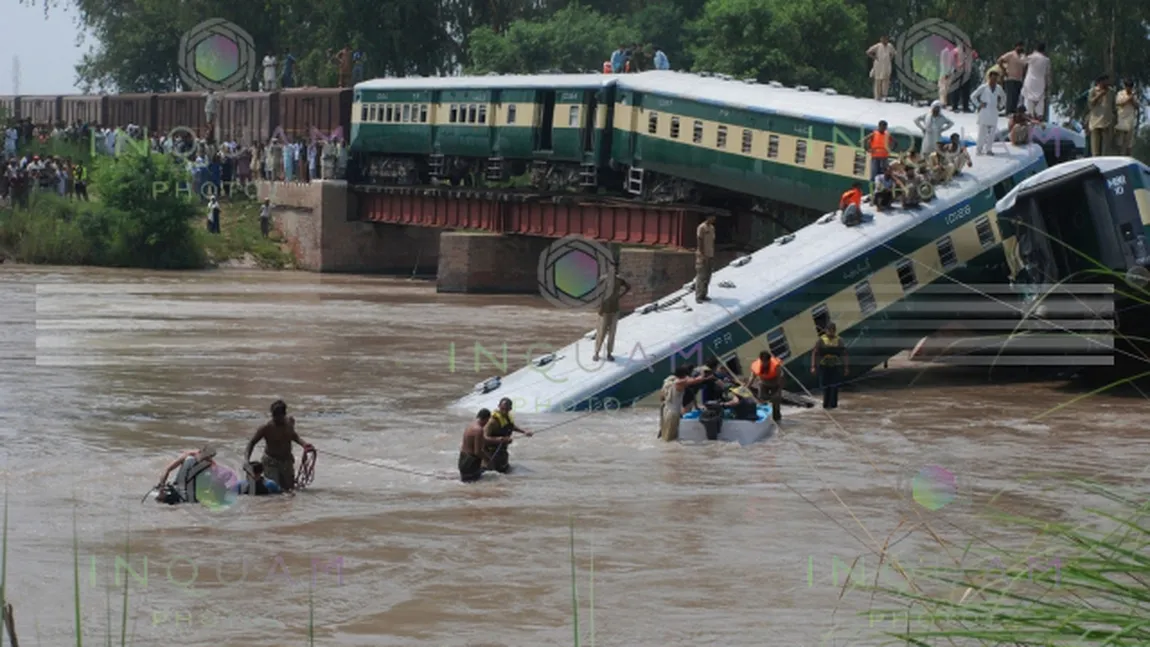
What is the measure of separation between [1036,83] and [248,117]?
4226cm

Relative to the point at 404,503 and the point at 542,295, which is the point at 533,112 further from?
the point at 404,503

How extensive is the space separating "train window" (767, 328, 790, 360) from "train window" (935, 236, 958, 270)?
318 centimetres

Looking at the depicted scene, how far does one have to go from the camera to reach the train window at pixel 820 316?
86.3 feet

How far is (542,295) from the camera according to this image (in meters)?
51.4

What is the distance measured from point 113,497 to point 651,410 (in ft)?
27.8

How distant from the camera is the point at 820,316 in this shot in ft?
86.6

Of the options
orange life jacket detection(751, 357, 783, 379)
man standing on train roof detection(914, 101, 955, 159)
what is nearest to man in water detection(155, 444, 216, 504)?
orange life jacket detection(751, 357, 783, 379)

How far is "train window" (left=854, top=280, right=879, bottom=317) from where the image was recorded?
2675 centimetres

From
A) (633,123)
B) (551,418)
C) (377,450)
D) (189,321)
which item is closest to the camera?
(377,450)

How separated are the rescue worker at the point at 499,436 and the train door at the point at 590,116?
25013mm

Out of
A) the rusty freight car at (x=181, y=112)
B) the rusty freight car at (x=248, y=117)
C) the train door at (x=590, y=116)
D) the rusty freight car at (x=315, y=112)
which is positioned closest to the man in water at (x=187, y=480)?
the train door at (x=590, y=116)

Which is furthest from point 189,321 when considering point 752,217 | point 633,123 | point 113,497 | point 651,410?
point 113,497

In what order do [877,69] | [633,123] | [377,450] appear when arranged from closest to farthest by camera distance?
[377,450] < [877,69] < [633,123]

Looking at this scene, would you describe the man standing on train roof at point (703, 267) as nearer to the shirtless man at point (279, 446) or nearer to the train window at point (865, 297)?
the train window at point (865, 297)
